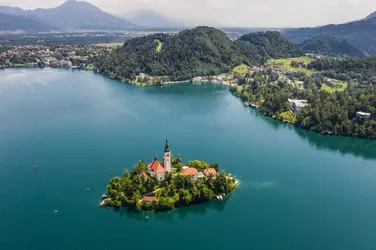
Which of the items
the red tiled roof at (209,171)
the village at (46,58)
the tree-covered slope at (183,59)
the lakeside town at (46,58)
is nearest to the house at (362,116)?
the red tiled roof at (209,171)

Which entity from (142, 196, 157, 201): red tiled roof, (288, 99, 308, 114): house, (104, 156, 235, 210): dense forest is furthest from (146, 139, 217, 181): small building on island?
(288, 99, 308, 114): house

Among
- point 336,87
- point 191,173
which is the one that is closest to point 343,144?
point 191,173

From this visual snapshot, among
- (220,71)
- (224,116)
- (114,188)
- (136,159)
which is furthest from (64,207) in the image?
(220,71)

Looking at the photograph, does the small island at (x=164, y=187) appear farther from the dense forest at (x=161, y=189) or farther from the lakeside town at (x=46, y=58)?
the lakeside town at (x=46, y=58)

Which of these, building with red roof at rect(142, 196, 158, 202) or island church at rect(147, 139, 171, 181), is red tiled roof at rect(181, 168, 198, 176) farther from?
building with red roof at rect(142, 196, 158, 202)

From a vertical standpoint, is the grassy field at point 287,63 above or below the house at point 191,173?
above

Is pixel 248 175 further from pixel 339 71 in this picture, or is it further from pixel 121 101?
pixel 339 71
